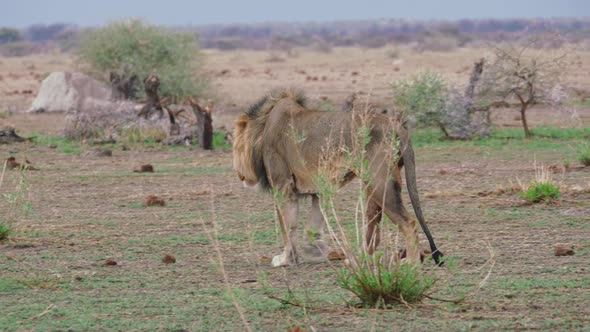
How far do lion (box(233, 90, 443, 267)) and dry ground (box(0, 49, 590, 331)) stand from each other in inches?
14.3

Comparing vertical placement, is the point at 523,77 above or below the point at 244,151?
below

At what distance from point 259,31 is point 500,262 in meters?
165

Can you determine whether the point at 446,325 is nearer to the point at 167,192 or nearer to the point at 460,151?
the point at 167,192

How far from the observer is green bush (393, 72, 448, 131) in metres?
20.7

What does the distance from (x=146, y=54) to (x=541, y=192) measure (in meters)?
18.4

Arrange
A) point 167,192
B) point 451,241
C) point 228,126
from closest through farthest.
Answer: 1. point 451,241
2. point 167,192
3. point 228,126

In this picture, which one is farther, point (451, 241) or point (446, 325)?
point (451, 241)

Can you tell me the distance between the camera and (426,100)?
68.6ft

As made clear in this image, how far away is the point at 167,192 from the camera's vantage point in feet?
47.6

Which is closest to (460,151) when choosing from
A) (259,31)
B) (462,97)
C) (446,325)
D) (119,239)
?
(462,97)

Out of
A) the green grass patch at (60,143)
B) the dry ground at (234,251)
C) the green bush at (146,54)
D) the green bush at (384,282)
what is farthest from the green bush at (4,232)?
the green bush at (146,54)

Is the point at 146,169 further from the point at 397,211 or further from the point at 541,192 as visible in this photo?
the point at 397,211

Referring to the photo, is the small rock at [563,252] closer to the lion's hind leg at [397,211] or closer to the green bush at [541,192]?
the lion's hind leg at [397,211]

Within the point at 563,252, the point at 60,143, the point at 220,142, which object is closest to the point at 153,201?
the point at 563,252
